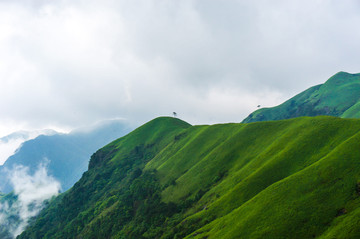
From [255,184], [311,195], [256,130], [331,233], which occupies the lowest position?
[331,233]

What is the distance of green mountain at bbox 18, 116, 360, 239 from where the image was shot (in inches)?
2618

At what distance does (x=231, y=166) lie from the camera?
5197 inches

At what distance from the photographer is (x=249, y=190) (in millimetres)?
94688

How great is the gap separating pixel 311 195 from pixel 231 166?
62.2 metres

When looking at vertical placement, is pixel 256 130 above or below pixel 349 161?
above

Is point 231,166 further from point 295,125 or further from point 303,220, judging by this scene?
point 303,220

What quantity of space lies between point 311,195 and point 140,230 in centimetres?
9266

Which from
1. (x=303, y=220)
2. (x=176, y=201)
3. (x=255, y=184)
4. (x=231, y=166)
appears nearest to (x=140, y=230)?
(x=176, y=201)

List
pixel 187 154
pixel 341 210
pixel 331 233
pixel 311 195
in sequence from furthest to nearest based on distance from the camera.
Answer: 1. pixel 187 154
2. pixel 311 195
3. pixel 341 210
4. pixel 331 233

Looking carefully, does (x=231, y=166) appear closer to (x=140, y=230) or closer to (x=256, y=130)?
(x=256, y=130)

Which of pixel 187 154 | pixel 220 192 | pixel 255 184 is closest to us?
pixel 255 184

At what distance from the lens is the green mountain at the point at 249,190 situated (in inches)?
2618

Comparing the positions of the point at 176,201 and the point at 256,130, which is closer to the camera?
the point at 176,201

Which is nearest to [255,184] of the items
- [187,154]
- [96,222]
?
[187,154]
